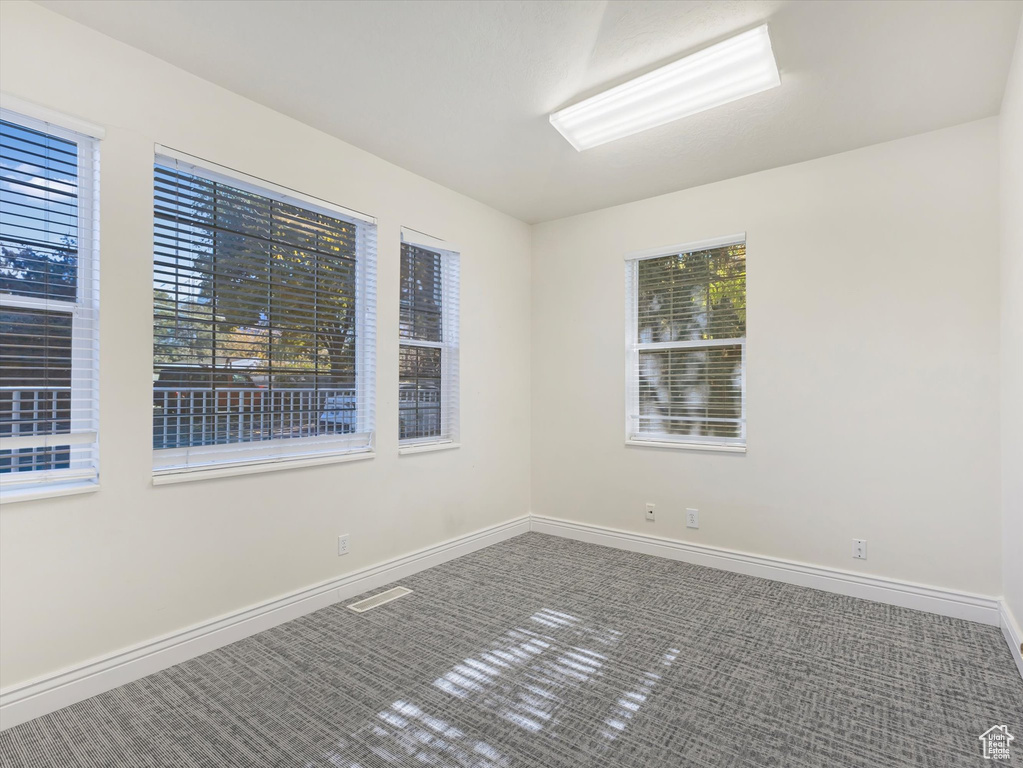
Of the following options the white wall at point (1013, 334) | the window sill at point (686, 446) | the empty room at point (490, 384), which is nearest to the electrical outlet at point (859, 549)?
the empty room at point (490, 384)

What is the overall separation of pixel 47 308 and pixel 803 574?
13.6 feet

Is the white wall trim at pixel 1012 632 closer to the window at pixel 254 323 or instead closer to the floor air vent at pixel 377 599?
the floor air vent at pixel 377 599

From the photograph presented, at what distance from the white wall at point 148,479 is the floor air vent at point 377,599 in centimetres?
22

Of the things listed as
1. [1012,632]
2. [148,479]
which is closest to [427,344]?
[148,479]

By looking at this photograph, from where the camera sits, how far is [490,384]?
4277 mm

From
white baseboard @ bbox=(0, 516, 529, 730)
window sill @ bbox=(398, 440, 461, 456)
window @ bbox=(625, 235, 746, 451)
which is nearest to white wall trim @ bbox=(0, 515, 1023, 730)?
white baseboard @ bbox=(0, 516, 529, 730)

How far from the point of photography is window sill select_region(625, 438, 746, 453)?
3628 millimetres

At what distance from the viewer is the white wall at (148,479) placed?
80.4 inches

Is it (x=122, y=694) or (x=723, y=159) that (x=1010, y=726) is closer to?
(x=723, y=159)

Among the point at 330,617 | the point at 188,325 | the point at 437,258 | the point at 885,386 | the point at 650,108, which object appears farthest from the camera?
the point at 437,258

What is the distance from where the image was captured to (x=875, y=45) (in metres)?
2.25

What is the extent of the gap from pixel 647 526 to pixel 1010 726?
2.23m

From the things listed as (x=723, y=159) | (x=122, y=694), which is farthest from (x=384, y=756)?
(x=723, y=159)

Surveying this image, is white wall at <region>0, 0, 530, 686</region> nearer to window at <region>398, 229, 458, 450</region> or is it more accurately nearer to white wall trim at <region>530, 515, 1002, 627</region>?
window at <region>398, 229, 458, 450</region>
